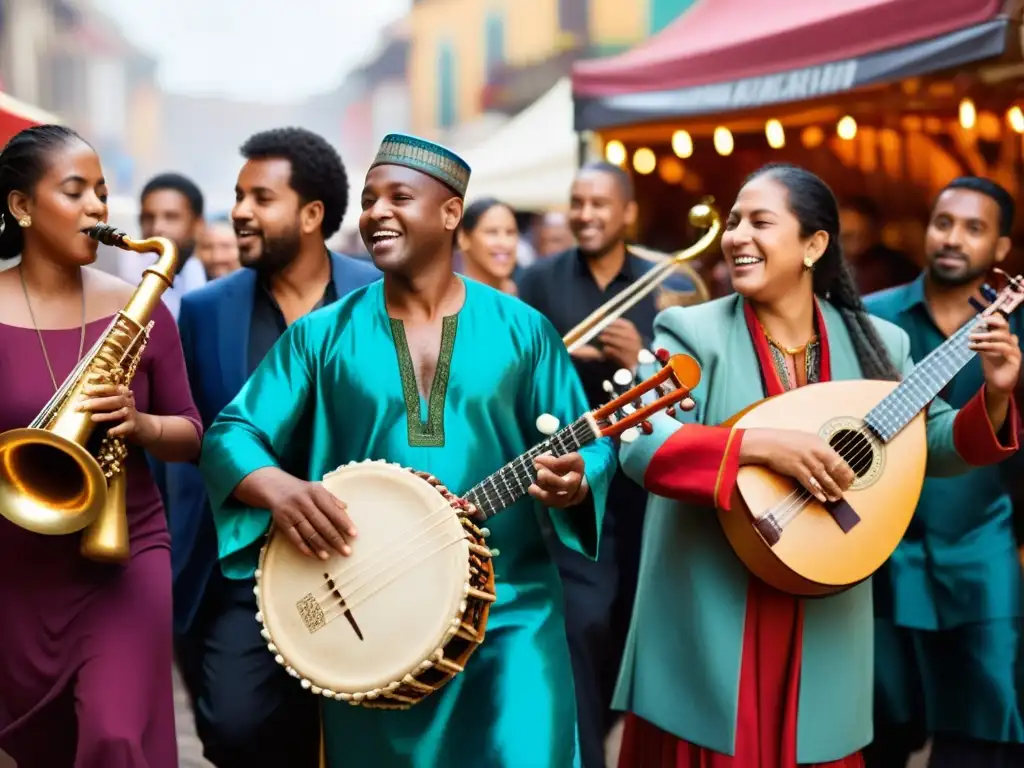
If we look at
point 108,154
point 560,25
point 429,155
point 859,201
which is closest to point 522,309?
point 429,155

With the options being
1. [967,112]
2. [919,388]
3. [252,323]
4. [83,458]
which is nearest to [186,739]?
[252,323]

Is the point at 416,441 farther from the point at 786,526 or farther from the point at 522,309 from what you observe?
the point at 786,526

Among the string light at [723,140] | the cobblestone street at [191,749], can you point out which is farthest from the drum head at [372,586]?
the string light at [723,140]

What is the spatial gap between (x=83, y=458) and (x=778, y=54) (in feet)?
17.6

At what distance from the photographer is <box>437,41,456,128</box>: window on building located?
21.6 m

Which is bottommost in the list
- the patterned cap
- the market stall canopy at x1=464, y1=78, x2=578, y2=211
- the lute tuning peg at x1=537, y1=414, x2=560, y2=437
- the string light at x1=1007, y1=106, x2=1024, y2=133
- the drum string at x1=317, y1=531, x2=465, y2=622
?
the drum string at x1=317, y1=531, x2=465, y2=622

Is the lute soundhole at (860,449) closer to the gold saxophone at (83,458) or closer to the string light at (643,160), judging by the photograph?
the gold saxophone at (83,458)

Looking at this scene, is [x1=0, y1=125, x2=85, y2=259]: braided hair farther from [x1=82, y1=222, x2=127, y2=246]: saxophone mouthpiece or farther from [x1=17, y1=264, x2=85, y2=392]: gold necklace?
[x1=82, y1=222, x2=127, y2=246]: saxophone mouthpiece

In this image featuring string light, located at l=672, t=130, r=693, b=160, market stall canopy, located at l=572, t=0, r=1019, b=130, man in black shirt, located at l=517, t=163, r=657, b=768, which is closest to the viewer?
man in black shirt, located at l=517, t=163, r=657, b=768

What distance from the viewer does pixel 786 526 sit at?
4074 mm

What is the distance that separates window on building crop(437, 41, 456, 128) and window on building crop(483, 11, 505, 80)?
0.59m

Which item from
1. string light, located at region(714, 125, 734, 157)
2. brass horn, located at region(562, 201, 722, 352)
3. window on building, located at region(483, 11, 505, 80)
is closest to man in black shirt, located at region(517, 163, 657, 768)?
brass horn, located at region(562, 201, 722, 352)

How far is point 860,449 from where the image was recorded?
424 centimetres

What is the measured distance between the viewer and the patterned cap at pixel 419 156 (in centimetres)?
400
